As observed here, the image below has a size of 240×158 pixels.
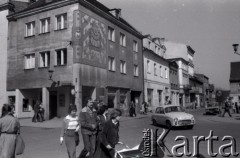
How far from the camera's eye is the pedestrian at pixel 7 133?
21.4ft

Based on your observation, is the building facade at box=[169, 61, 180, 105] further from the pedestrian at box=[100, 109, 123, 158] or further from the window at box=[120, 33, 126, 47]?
the pedestrian at box=[100, 109, 123, 158]

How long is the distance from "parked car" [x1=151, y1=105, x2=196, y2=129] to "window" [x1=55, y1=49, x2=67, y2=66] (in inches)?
386

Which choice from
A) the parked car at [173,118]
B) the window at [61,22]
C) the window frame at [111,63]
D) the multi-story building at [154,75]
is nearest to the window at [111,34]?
the window frame at [111,63]

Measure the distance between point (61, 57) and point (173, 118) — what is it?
12.3 metres

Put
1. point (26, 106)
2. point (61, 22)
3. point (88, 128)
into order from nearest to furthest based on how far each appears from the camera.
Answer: point (88, 128) → point (61, 22) → point (26, 106)

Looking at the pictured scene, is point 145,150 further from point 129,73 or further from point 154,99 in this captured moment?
point 154,99

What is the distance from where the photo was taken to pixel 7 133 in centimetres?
658

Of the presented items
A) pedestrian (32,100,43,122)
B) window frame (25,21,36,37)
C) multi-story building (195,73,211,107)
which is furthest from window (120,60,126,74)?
multi-story building (195,73,211,107)

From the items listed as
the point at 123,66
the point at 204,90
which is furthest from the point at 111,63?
the point at 204,90

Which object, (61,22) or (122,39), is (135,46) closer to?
(122,39)

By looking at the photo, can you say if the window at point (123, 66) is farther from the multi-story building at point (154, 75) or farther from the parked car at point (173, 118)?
the parked car at point (173, 118)

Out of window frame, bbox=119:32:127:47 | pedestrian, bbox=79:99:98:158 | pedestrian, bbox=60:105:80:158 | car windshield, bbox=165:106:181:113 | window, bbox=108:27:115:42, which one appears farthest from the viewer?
window frame, bbox=119:32:127:47

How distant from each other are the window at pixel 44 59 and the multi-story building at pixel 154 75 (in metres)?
14.8

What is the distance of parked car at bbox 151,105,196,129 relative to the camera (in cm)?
1675
